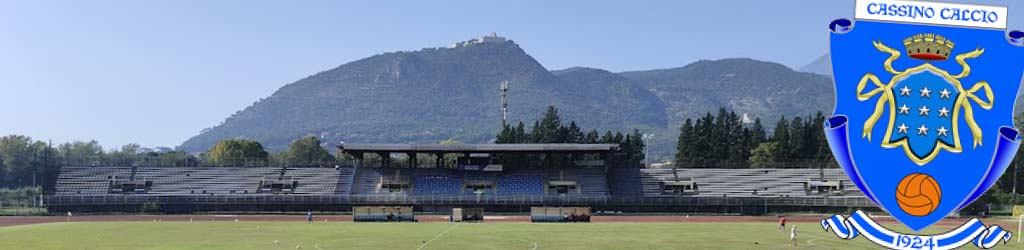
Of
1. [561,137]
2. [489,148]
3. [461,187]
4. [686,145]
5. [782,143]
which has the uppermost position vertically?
[561,137]

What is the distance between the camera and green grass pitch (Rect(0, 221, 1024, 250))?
4269cm

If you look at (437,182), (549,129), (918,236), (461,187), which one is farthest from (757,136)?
(918,236)

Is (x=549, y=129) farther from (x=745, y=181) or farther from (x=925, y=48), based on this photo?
(x=925, y=48)

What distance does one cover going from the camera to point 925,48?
73.5 ft

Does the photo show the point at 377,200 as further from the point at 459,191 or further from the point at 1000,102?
the point at 1000,102

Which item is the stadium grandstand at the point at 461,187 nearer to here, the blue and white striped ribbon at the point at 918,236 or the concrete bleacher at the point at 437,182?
the concrete bleacher at the point at 437,182

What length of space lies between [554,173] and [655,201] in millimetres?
11051

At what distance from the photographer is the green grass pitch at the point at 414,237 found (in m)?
42.7

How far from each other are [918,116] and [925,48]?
1.56 meters

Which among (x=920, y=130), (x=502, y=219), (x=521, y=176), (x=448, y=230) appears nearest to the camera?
(x=920, y=130)

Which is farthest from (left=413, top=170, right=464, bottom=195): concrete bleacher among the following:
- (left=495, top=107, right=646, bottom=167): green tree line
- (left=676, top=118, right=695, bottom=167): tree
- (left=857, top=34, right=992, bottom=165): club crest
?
(left=857, top=34, right=992, bottom=165): club crest

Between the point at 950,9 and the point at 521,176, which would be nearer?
the point at 950,9

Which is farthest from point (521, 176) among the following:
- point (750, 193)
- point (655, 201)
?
point (750, 193)

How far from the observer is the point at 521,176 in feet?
290
